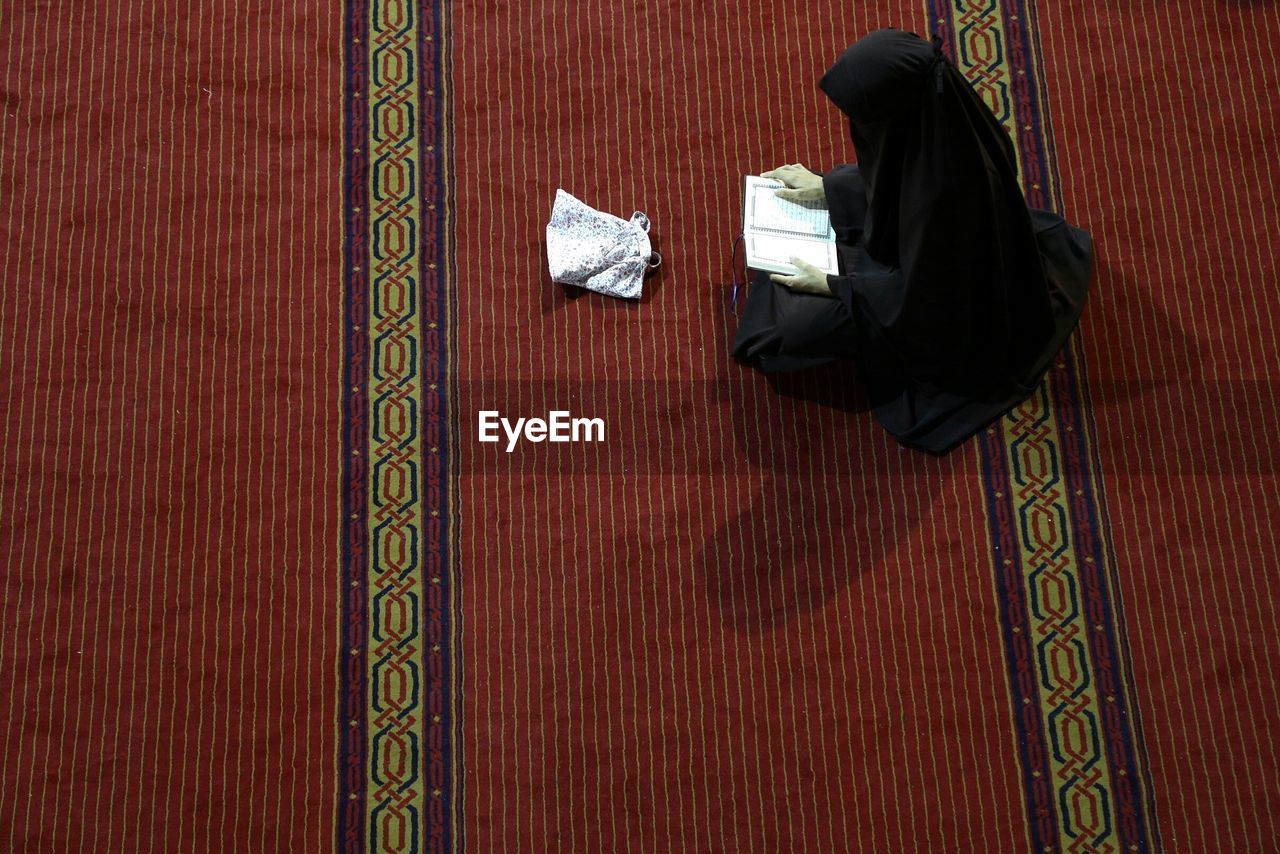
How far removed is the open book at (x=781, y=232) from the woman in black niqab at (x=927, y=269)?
5 cm

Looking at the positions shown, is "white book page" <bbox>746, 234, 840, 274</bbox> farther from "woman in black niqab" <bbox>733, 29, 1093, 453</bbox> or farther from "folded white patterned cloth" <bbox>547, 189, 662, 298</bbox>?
"folded white patterned cloth" <bbox>547, 189, 662, 298</bbox>

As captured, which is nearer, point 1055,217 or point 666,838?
point 666,838

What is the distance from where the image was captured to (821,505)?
2.99 meters

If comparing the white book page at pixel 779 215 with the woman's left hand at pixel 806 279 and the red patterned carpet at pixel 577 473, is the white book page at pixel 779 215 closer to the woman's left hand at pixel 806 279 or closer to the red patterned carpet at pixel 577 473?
the woman's left hand at pixel 806 279

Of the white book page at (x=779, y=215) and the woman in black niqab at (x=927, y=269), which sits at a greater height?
the white book page at (x=779, y=215)

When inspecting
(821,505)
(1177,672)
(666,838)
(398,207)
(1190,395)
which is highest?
(398,207)

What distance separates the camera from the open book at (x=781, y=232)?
115 inches

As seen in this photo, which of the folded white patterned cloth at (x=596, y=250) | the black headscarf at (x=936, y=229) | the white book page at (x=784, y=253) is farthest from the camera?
the folded white patterned cloth at (x=596, y=250)

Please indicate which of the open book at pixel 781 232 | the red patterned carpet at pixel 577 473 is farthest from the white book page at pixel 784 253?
the red patterned carpet at pixel 577 473

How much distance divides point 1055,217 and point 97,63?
105 inches

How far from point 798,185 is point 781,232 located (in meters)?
0.14

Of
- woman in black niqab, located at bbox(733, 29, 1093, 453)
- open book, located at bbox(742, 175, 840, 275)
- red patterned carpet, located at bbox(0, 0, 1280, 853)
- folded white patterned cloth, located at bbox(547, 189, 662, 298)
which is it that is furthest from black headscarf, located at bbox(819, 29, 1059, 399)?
folded white patterned cloth, located at bbox(547, 189, 662, 298)

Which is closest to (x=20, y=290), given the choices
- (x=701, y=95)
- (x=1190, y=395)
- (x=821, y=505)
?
(x=701, y=95)

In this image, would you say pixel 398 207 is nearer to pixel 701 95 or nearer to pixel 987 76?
pixel 701 95
